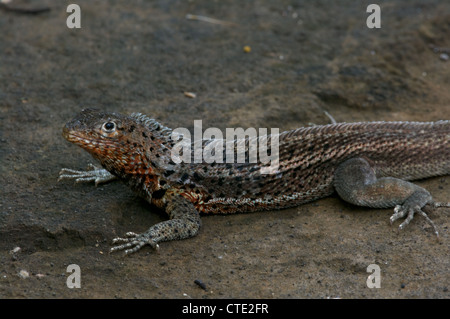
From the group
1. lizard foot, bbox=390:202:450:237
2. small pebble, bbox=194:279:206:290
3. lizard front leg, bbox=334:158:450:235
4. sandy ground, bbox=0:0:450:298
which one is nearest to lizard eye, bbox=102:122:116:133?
sandy ground, bbox=0:0:450:298

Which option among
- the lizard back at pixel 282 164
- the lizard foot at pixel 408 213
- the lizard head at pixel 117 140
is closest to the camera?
the lizard head at pixel 117 140

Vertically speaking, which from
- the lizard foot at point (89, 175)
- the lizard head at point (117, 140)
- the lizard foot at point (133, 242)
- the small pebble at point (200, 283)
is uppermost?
the lizard head at point (117, 140)

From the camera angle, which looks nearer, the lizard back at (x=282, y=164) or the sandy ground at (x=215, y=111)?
the sandy ground at (x=215, y=111)

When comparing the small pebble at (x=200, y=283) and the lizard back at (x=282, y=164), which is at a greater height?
the lizard back at (x=282, y=164)

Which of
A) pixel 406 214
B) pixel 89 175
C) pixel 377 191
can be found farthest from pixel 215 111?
pixel 406 214

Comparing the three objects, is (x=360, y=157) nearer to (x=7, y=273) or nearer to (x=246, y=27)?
(x=7, y=273)

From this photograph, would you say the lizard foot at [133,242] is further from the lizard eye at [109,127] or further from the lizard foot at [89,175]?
the lizard foot at [89,175]

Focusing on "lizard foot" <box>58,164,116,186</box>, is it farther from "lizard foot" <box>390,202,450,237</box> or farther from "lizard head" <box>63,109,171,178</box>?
"lizard foot" <box>390,202,450,237</box>

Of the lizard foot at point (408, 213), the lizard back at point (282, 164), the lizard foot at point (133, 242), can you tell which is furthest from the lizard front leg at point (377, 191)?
the lizard foot at point (133, 242)

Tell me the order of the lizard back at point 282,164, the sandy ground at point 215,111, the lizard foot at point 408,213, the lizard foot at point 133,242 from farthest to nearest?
the lizard back at point 282,164 → the lizard foot at point 408,213 → the lizard foot at point 133,242 → the sandy ground at point 215,111
